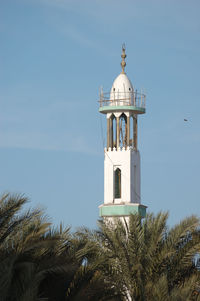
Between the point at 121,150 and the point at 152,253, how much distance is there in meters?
15.8

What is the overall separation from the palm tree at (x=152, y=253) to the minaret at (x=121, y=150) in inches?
551

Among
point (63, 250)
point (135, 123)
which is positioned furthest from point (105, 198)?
point (63, 250)

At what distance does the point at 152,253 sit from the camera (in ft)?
76.7

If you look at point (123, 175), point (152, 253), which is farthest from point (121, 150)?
point (152, 253)

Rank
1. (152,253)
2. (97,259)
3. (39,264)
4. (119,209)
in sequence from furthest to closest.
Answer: (119,209) → (152,253) → (97,259) → (39,264)

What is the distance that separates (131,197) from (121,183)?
31.1 inches

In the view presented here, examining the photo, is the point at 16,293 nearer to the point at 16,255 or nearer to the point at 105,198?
the point at 16,255

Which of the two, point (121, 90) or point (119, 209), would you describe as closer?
point (119, 209)

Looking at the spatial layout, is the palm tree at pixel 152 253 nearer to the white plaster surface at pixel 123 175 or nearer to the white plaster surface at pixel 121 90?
the white plaster surface at pixel 123 175

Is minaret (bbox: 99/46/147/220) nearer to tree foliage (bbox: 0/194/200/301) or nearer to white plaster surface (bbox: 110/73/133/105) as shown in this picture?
white plaster surface (bbox: 110/73/133/105)

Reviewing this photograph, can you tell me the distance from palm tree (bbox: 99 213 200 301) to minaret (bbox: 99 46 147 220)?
14.0m

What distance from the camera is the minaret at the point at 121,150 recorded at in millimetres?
38438

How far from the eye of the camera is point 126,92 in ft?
127

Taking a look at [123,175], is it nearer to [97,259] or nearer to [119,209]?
[119,209]
